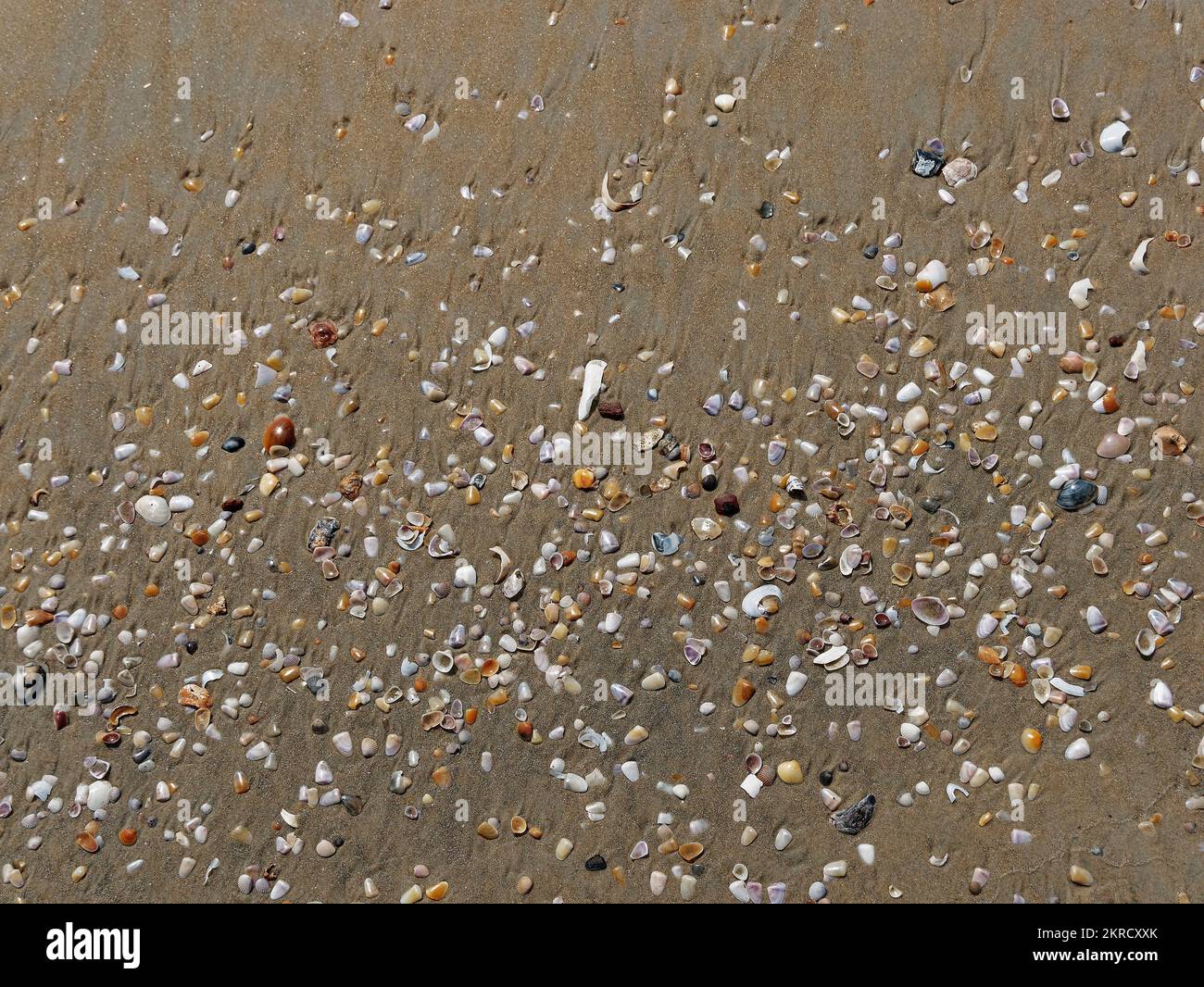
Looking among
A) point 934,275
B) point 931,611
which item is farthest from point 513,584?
point 934,275

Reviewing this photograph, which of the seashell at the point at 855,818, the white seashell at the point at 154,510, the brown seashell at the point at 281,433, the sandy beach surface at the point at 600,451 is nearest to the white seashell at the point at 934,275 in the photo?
the sandy beach surface at the point at 600,451

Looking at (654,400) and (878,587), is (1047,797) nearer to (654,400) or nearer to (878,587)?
(878,587)

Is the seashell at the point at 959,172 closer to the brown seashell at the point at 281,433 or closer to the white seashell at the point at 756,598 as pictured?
the white seashell at the point at 756,598

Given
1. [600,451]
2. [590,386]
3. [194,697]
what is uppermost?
[590,386]

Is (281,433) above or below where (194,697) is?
above

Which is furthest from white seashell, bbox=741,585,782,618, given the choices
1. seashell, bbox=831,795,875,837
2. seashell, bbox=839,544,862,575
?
seashell, bbox=831,795,875,837

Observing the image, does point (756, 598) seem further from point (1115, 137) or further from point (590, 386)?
point (1115, 137)
